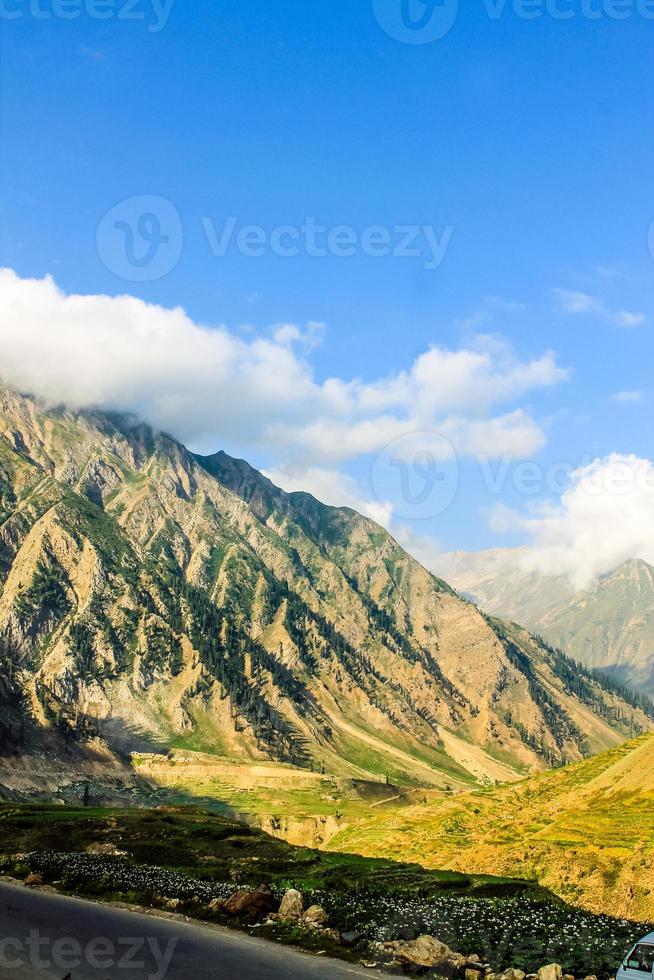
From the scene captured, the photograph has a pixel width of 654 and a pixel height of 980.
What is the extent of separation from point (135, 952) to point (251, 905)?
10.5 meters

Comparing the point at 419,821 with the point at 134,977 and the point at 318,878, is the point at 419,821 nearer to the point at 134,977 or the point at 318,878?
the point at 318,878

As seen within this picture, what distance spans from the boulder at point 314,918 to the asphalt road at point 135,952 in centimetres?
424

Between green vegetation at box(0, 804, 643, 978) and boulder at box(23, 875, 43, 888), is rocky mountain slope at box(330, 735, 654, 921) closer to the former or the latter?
green vegetation at box(0, 804, 643, 978)

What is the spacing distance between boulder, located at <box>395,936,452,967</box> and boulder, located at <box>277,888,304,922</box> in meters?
7.23

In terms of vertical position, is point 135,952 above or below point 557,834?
above

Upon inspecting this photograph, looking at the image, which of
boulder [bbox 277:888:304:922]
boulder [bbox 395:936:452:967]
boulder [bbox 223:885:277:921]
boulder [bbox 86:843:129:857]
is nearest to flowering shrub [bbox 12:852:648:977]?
boulder [bbox 277:888:304:922]

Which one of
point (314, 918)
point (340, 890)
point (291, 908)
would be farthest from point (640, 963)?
point (340, 890)

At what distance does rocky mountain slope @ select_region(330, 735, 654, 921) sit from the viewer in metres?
65.7

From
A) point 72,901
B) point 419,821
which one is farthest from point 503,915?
point 419,821

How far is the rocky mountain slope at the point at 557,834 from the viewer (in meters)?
65.7

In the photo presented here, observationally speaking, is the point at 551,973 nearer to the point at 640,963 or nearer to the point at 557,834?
the point at 640,963

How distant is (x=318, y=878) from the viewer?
6569cm

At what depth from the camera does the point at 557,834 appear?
302 ft

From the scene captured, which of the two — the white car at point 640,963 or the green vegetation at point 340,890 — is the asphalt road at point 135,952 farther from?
the white car at point 640,963
